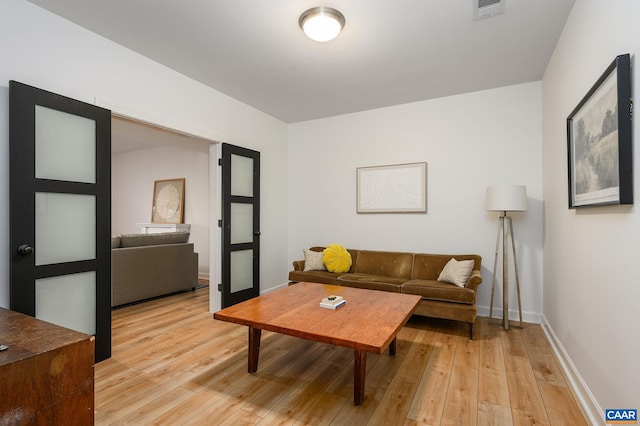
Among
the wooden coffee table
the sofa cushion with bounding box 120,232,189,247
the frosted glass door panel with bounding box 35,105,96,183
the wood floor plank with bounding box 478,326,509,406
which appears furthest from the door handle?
the wood floor plank with bounding box 478,326,509,406

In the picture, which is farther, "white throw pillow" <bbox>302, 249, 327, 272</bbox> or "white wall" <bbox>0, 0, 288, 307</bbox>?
"white throw pillow" <bbox>302, 249, 327, 272</bbox>

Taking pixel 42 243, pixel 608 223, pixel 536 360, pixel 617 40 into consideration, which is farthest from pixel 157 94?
pixel 536 360

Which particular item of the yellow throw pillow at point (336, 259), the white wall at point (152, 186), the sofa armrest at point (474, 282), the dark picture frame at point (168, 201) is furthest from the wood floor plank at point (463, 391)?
the dark picture frame at point (168, 201)

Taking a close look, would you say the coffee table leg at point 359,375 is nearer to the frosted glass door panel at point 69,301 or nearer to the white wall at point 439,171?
the frosted glass door panel at point 69,301

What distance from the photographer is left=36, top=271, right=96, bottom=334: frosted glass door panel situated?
2.19 meters

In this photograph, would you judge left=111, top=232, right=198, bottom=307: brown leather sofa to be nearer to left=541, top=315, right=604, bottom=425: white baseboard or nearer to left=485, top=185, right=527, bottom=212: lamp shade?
left=485, top=185, right=527, bottom=212: lamp shade

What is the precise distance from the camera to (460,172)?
12.6 ft

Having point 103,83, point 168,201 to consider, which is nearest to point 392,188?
point 103,83

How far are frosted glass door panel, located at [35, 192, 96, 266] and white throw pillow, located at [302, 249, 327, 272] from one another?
2385 millimetres

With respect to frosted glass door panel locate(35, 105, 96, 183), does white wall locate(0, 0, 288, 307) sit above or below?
above

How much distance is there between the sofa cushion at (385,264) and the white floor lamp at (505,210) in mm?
956

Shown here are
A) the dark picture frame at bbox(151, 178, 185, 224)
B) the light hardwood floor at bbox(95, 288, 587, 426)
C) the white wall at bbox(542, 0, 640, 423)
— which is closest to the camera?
the white wall at bbox(542, 0, 640, 423)

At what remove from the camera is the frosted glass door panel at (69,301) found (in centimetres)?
219

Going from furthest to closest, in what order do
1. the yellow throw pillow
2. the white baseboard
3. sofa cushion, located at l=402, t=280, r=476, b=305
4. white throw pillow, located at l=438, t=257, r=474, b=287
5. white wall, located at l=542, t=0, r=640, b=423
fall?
the yellow throw pillow, white throw pillow, located at l=438, t=257, r=474, b=287, sofa cushion, located at l=402, t=280, r=476, b=305, the white baseboard, white wall, located at l=542, t=0, r=640, b=423
